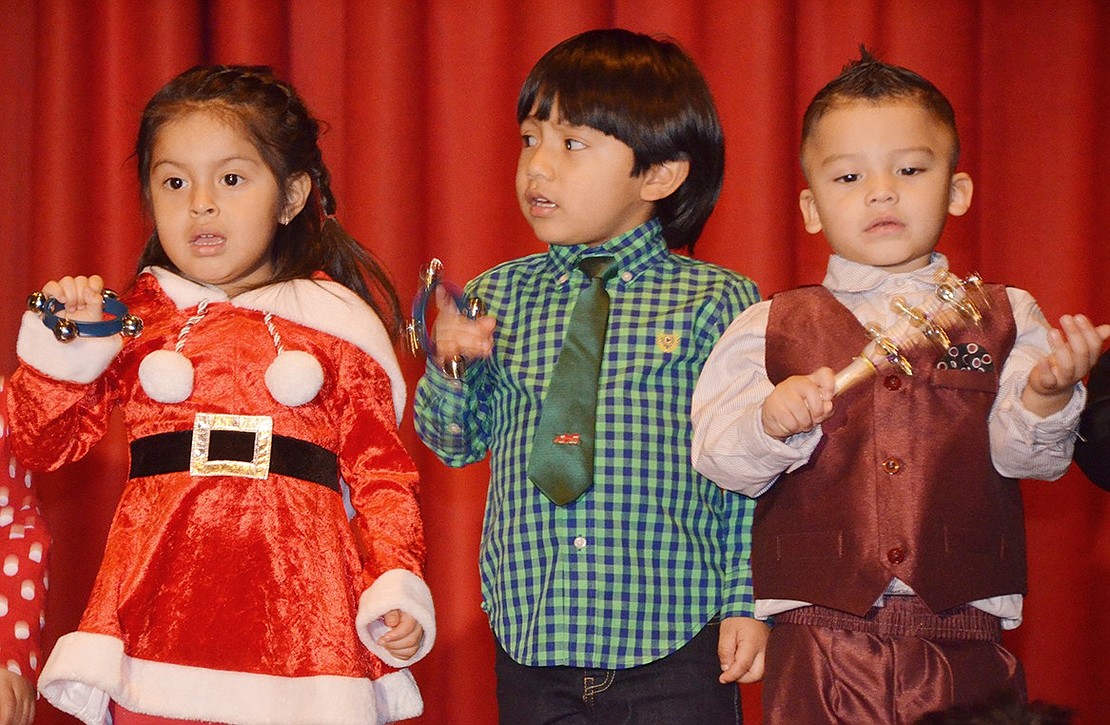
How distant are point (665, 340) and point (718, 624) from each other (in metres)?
0.36

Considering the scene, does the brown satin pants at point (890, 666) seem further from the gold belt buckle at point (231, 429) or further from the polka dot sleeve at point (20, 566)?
the polka dot sleeve at point (20, 566)

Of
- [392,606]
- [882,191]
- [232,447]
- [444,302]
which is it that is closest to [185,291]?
[232,447]

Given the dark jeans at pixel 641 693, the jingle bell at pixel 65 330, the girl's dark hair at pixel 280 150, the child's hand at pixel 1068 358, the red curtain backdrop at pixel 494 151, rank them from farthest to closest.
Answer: the red curtain backdrop at pixel 494 151 → the girl's dark hair at pixel 280 150 → the dark jeans at pixel 641 693 → the jingle bell at pixel 65 330 → the child's hand at pixel 1068 358

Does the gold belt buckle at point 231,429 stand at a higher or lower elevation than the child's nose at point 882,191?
lower

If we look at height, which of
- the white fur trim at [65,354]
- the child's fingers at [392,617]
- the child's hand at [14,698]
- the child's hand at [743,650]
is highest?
the white fur trim at [65,354]

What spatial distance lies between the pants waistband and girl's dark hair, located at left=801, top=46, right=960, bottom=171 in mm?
533

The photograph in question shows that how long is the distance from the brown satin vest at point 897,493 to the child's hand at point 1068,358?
100mm

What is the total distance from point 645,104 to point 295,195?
480 mm

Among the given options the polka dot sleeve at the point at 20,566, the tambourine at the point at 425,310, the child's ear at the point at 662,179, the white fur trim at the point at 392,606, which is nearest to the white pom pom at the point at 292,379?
the tambourine at the point at 425,310

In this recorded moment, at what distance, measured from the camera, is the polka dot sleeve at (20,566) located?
167 centimetres

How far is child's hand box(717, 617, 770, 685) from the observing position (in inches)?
64.2

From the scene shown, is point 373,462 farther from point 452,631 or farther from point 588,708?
point 452,631

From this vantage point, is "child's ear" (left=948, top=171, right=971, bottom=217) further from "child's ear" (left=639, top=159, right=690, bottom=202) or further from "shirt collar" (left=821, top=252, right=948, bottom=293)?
"child's ear" (left=639, top=159, right=690, bottom=202)

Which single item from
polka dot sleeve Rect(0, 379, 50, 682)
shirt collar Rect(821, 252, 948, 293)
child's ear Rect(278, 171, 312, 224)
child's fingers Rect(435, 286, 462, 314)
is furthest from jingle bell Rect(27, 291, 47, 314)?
shirt collar Rect(821, 252, 948, 293)
